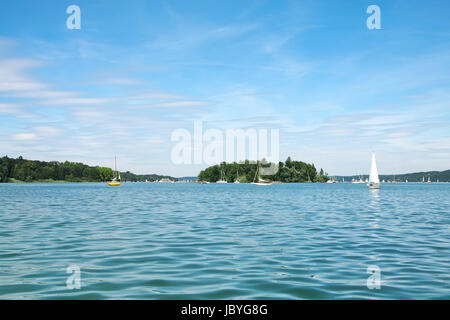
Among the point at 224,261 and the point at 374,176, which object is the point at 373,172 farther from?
the point at 224,261

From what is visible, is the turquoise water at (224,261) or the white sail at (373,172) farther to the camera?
the white sail at (373,172)

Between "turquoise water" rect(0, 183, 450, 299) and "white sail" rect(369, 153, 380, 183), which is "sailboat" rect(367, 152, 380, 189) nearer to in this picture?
"white sail" rect(369, 153, 380, 183)

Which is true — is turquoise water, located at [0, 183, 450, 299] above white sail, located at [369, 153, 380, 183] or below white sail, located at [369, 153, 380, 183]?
below

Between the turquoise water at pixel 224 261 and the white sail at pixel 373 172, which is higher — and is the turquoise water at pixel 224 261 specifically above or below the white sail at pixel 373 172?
below

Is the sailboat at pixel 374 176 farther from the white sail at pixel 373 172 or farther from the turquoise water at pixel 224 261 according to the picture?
the turquoise water at pixel 224 261

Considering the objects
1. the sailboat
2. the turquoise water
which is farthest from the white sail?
the turquoise water

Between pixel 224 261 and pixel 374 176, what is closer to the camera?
pixel 224 261

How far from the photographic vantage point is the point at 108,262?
1658 centimetres

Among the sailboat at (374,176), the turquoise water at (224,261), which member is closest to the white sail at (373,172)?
the sailboat at (374,176)

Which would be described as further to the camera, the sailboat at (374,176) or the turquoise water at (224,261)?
the sailboat at (374,176)

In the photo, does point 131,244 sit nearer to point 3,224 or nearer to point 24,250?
point 24,250

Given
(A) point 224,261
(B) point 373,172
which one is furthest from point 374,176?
(A) point 224,261
